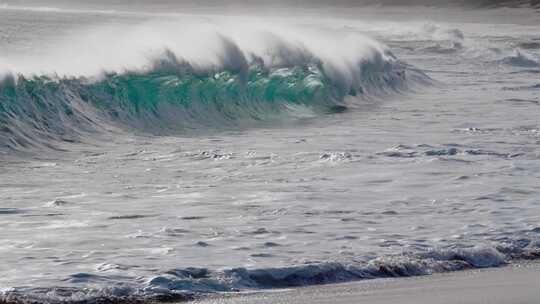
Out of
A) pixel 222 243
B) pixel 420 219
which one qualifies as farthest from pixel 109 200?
pixel 420 219

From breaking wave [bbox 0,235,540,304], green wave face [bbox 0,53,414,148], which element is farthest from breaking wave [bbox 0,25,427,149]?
breaking wave [bbox 0,235,540,304]

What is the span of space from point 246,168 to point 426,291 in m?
4.58

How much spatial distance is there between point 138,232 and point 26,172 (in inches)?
129

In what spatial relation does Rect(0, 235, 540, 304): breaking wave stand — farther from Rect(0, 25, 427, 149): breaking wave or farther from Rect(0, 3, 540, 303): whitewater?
Rect(0, 25, 427, 149): breaking wave

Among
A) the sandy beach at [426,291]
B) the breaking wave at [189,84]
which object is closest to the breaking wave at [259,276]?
the sandy beach at [426,291]

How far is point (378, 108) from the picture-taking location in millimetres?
18406

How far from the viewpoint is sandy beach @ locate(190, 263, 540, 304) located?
252 inches

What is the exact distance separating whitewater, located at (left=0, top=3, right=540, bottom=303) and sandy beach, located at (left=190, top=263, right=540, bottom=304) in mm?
186

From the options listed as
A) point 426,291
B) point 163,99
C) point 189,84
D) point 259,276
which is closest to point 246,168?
point 259,276

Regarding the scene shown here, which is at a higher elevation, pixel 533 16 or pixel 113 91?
pixel 113 91

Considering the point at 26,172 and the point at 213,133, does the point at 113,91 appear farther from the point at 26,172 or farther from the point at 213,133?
the point at 26,172

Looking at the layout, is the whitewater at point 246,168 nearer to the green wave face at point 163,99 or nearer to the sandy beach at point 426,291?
the green wave face at point 163,99

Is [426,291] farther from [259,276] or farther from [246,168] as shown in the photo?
[246,168]

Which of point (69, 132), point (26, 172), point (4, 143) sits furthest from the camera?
point (69, 132)
